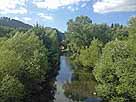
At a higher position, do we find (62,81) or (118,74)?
(118,74)

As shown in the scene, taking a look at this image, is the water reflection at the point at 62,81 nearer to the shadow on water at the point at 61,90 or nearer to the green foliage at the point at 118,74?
the shadow on water at the point at 61,90

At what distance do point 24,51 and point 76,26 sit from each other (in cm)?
10076

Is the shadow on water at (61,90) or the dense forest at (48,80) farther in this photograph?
the shadow on water at (61,90)

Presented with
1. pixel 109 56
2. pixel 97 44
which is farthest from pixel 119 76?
pixel 97 44

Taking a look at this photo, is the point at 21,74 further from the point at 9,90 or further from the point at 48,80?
the point at 48,80

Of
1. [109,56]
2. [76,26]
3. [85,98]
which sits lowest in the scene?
[85,98]

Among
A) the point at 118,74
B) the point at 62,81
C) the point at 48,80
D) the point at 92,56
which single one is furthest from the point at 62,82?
the point at 118,74

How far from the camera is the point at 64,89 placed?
7212cm

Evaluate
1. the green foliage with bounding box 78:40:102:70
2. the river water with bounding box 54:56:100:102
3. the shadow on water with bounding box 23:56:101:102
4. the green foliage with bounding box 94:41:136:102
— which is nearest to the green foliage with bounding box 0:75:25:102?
the shadow on water with bounding box 23:56:101:102

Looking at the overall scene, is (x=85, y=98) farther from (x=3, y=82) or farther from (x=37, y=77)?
(x=3, y=82)

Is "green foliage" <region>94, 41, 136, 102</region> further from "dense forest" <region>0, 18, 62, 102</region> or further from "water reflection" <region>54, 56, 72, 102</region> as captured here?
"dense forest" <region>0, 18, 62, 102</region>

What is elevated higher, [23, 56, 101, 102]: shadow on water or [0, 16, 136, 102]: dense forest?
[0, 16, 136, 102]: dense forest

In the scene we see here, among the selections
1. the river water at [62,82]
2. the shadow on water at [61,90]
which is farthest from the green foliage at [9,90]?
the river water at [62,82]

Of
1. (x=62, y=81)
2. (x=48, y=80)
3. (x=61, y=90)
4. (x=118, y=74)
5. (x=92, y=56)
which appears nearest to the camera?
(x=118, y=74)
